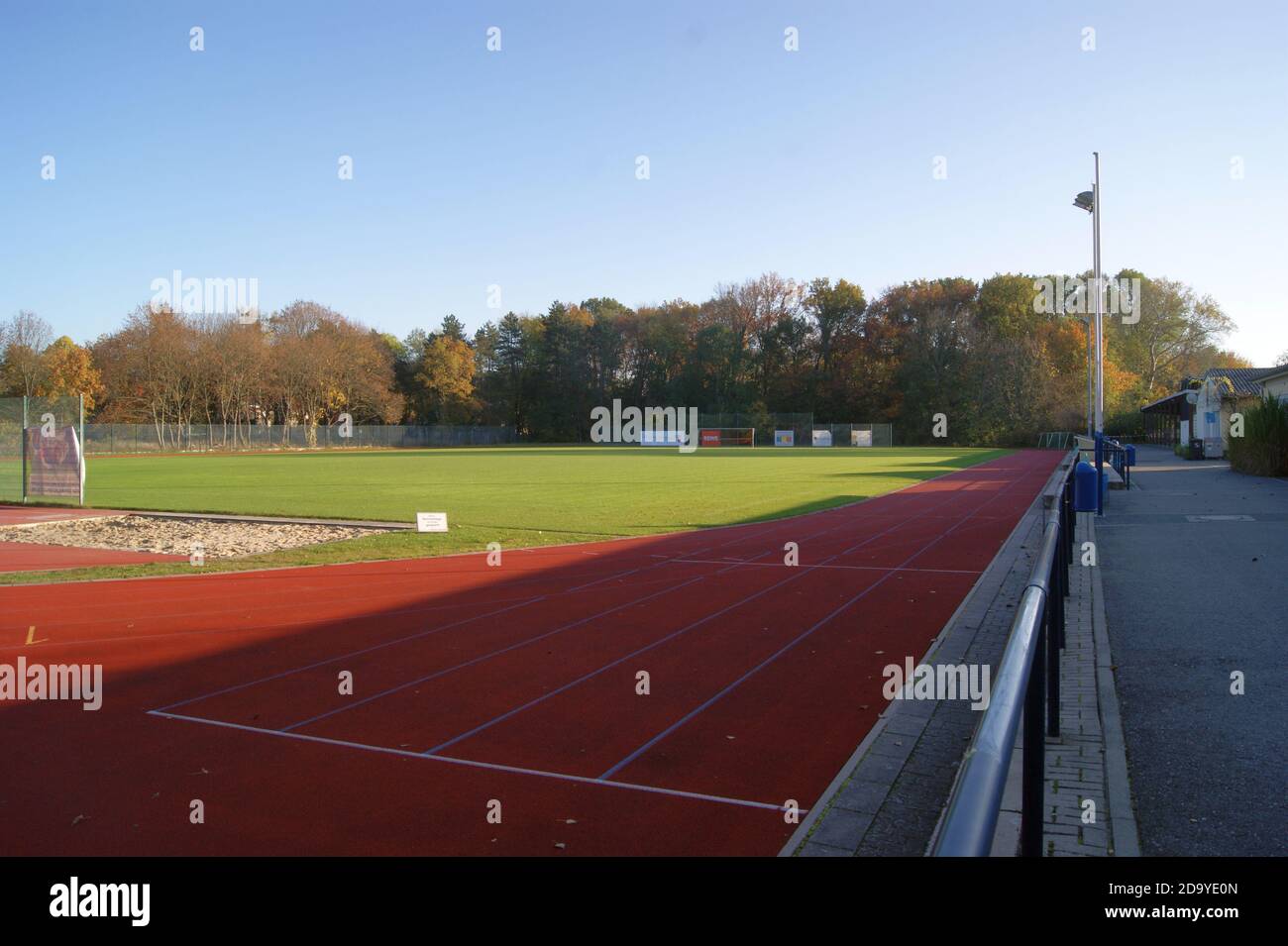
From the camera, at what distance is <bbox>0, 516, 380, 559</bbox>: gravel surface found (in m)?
14.8

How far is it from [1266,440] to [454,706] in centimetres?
2852


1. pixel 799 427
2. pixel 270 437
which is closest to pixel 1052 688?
pixel 799 427

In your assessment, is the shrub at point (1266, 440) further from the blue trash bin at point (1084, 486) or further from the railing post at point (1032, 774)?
the railing post at point (1032, 774)

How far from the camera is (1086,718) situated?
19.0 feet

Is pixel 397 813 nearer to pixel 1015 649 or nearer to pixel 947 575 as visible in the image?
pixel 1015 649

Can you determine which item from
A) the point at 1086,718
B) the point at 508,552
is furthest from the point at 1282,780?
the point at 508,552

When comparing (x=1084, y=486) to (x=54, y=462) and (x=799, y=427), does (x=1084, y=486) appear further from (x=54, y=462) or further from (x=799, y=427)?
(x=799, y=427)

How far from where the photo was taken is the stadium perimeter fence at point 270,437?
69.8 m

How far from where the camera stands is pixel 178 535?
54.0ft

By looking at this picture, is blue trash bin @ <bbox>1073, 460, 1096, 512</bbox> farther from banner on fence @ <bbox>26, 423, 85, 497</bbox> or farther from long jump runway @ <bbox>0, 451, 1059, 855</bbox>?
banner on fence @ <bbox>26, 423, 85, 497</bbox>

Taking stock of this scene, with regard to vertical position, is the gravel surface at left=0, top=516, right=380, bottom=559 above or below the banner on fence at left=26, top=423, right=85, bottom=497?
below

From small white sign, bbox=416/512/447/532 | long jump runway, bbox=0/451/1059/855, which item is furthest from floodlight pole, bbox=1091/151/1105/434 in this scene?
small white sign, bbox=416/512/447/532

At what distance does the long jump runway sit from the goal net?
242ft
